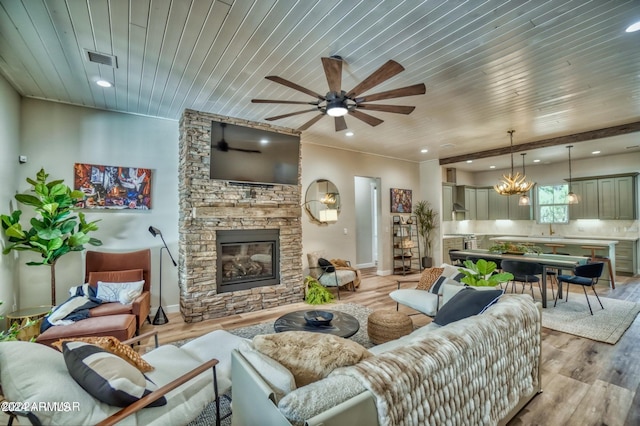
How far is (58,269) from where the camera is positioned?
3.57 metres

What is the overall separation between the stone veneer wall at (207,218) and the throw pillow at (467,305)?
2819 millimetres

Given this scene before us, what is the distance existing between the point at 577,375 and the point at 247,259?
13.3ft

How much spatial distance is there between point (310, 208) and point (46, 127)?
13.0 feet

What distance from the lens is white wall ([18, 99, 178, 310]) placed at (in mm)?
3436

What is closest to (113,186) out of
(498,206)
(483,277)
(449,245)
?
(483,277)

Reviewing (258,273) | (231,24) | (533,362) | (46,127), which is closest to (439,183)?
(258,273)

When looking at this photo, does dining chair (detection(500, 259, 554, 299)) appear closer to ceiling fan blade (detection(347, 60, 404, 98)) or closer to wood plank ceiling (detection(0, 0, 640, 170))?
wood plank ceiling (detection(0, 0, 640, 170))

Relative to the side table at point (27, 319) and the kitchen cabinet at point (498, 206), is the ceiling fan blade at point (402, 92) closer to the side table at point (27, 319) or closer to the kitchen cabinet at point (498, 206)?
the side table at point (27, 319)

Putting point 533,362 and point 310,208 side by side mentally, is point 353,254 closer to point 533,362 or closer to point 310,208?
point 310,208

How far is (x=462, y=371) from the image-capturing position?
152 cm

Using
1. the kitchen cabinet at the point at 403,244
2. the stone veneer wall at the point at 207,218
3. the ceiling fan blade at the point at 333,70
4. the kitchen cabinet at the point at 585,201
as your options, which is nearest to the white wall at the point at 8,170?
the stone veneer wall at the point at 207,218

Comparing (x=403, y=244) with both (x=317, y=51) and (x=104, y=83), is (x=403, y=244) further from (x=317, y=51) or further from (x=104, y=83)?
(x=104, y=83)

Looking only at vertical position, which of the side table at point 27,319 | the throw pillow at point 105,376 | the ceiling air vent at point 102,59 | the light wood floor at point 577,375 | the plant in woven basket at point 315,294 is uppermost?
the ceiling air vent at point 102,59

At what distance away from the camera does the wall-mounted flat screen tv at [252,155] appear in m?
4.08
